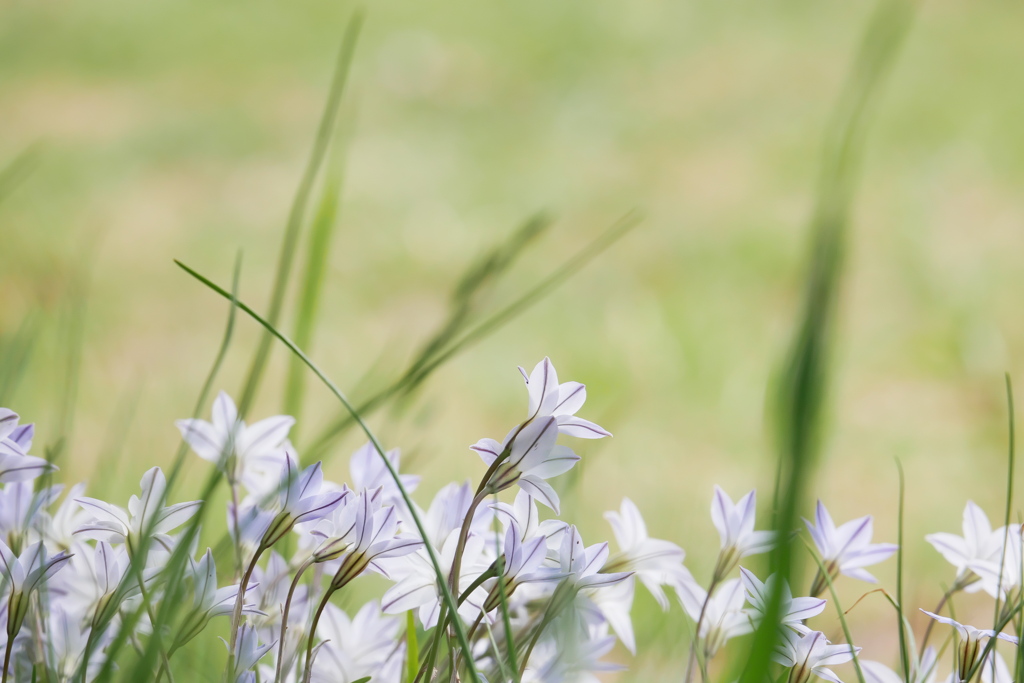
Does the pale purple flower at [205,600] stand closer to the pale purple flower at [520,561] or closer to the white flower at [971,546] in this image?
the pale purple flower at [520,561]

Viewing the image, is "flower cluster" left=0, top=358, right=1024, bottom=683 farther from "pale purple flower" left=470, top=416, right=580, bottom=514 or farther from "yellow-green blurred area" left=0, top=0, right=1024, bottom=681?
"yellow-green blurred area" left=0, top=0, right=1024, bottom=681

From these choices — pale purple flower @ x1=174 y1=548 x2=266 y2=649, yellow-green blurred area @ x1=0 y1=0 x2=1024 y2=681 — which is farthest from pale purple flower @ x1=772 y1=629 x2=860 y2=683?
yellow-green blurred area @ x1=0 y1=0 x2=1024 y2=681

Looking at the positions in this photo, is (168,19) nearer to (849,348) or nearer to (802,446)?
(849,348)

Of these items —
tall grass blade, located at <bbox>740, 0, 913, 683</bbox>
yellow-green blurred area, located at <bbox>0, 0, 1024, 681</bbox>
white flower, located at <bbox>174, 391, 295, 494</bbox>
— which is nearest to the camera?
tall grass blade, located at <bbox>740, 0, 913, 683</bbox>

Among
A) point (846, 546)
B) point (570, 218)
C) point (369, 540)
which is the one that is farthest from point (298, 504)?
point (570, 218)

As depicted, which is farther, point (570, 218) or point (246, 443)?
point (570, 218)

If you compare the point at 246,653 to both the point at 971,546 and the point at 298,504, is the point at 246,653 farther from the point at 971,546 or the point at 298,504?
the point at 971,546

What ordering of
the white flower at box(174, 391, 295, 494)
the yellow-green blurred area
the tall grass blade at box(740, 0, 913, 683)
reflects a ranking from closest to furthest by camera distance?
the tall grass blade at box(740, 0, 913, 683) < the white flower at box(174, 391, 295, 494) < the yellow-green blurred area
